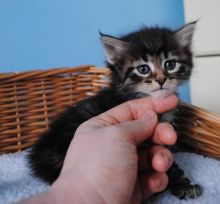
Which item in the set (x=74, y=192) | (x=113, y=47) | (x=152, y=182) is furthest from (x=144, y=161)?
(x=113, y=47)

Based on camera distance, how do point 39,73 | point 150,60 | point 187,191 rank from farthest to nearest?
point 39,73 → point 150,60 → point 187,191

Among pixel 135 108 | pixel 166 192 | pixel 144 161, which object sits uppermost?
pixel 135 108

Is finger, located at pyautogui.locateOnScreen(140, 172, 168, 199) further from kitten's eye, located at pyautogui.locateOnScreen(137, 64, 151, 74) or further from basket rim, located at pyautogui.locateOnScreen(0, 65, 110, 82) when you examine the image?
basket rim, located at pyautogui.locateOnScreen(0, 65, 110, 82)

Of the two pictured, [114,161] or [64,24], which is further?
[64,24]

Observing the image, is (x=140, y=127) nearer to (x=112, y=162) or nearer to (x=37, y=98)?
(x=112, y=162)

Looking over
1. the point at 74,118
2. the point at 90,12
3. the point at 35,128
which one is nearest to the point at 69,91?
the point at 35,128

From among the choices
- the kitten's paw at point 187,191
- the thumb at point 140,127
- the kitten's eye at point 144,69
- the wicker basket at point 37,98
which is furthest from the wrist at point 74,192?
the wicker basket at point 37,98
